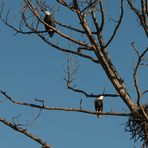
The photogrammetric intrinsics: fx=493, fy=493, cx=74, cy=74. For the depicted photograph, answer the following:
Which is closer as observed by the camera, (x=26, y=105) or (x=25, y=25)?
(x=26, y=105)

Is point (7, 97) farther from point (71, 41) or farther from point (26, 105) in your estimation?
point (71, 41)

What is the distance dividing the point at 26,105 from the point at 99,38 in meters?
1.88

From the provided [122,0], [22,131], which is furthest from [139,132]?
[22,131]

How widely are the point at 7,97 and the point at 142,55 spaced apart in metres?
2.46

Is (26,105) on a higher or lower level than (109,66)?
lower

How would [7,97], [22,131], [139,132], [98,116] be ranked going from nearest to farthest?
[22,131] → [7,97] → [98,116] → [139,132]

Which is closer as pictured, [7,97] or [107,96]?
[7,97]

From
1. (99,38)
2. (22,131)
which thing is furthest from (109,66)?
(22,131)

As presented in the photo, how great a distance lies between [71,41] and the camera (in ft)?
31.5

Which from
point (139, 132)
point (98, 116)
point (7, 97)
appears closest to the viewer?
point (7, 97)

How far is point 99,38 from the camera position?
30.5 feet

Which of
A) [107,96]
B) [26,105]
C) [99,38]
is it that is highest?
[99,38]

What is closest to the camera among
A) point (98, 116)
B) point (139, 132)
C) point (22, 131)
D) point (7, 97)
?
point (22, 131)

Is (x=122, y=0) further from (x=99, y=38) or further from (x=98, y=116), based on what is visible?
(x=98, y=116)
